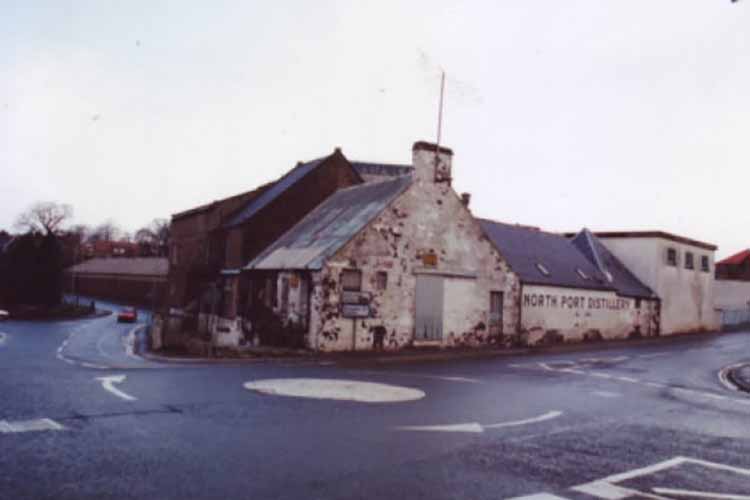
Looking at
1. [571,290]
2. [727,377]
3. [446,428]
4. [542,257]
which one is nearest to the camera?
[446,428]

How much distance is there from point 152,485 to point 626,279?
40537 millimetres

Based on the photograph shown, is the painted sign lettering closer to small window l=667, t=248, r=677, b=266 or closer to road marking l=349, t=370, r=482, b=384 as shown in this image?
small window l=667, t=248, r=677, b=266

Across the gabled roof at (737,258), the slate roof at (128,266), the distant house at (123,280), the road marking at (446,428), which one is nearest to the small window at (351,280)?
the road marking at (446,428)

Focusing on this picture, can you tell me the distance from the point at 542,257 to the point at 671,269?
13083 millimetres

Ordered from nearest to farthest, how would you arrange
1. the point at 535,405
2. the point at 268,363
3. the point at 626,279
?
the point at 535,405
the point at 268,363
the point at 626,279

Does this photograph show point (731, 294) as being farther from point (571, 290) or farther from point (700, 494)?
point (700, 494)

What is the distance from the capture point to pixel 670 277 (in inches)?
1743

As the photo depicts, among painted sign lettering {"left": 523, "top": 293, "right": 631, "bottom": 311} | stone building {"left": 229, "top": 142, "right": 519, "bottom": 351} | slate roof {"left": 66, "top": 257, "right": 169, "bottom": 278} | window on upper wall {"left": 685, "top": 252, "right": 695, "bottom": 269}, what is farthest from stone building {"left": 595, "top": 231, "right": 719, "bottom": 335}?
slate roof {"left": 66, "top": 257, "right": 169, "bottom": 278}

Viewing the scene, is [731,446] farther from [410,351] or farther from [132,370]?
[410,351]

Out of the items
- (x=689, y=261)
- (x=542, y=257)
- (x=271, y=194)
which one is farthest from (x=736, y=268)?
(x=271, y=194)

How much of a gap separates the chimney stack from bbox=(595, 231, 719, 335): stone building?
22.1 m

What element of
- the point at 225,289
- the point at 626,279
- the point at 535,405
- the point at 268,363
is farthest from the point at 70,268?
the point at 535,405

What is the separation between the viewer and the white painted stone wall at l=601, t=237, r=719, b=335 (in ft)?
142

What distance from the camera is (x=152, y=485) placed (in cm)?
612
